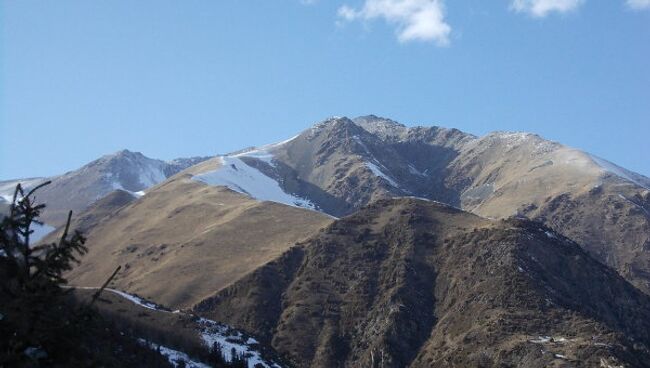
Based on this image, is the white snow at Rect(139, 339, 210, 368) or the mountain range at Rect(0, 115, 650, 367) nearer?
the white snow at Rect(139, 339, 210, 368)

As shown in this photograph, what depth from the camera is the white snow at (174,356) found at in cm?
7025

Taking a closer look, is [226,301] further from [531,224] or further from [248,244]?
[531,224]

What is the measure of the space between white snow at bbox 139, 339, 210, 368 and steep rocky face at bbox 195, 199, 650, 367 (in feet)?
134

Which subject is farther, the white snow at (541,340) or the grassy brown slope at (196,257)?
the grassy brown slope at (196,257)

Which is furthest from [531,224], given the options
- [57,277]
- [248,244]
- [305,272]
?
[57,277]

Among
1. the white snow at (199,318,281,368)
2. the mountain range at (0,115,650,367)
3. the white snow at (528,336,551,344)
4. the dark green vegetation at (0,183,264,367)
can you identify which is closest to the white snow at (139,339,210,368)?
the white snow at (199,318,281,368)

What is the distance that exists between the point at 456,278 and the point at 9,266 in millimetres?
129936

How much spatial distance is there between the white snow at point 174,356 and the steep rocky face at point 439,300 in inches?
1604

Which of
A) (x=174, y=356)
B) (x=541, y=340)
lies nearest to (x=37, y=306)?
(x=174, y=356)

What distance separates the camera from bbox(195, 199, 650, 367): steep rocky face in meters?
102

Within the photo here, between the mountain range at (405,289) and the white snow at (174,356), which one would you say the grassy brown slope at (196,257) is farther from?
the white snow at (174,356)

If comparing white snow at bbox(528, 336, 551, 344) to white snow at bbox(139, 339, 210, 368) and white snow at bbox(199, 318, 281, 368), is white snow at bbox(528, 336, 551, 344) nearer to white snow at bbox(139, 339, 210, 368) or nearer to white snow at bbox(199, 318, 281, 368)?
white snow at bbox(199, 318, 281, 368)

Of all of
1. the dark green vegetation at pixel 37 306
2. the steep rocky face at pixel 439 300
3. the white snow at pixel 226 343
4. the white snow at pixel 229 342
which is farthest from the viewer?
the steep rocky face at pixel 439 300

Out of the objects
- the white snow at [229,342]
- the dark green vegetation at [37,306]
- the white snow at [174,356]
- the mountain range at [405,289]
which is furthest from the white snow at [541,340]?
the dark green vegetation at [37,306]
